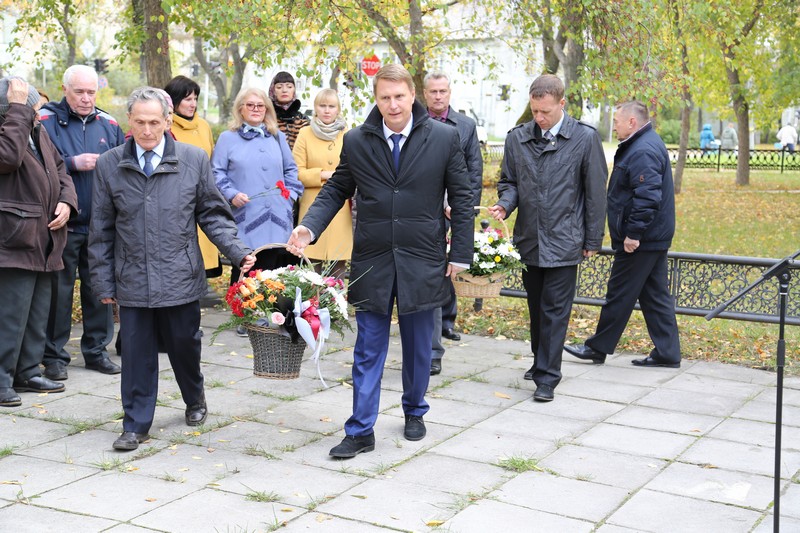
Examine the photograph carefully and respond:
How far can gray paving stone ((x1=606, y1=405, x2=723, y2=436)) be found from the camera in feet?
20.8

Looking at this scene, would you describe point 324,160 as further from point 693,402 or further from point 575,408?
point 693,402

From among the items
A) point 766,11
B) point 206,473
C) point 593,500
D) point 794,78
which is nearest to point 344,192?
point 206,473

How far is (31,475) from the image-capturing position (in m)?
5.25

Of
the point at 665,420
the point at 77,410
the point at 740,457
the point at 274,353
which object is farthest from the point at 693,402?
the point at 77,410

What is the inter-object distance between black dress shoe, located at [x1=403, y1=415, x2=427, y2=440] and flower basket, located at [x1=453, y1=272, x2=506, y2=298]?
1.65 meters

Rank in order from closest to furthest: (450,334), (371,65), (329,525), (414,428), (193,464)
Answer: (329,525) → (193,464) → (414,428) → (450,334) → (371,65)

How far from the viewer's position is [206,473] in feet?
17.4

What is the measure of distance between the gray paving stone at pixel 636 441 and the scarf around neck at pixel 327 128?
3.61 m

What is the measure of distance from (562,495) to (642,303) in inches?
137

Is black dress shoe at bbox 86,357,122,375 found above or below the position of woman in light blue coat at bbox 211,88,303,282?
below

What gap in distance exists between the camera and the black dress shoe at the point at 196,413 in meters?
6.21

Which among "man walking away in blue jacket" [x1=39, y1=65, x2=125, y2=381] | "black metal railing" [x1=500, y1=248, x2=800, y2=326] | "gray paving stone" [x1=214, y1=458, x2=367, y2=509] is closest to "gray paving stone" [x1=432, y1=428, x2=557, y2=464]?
"gray paving stone" [x1=214, y1=458, x2=367, y2=509]

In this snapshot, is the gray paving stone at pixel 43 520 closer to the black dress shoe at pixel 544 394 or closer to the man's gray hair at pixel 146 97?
the man's gray hair at pixel 146 97

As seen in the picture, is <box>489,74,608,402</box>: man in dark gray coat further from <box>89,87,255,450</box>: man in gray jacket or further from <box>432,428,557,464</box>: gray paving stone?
<box>89,87,255,450</box>: man in gray jacket
